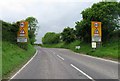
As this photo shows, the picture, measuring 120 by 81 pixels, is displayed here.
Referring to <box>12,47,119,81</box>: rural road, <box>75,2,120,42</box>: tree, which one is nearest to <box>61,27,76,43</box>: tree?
<box>75,2,120,42</box>: tree

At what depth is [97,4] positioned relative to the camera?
2092 inches

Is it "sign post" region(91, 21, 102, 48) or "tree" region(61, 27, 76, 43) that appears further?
"tree" region(61, 27, 76, 43)

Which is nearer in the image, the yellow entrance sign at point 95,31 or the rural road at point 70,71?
the rural road at point 70,71

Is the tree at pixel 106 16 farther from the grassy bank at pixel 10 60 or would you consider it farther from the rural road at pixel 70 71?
the rural road at pixel 70 71

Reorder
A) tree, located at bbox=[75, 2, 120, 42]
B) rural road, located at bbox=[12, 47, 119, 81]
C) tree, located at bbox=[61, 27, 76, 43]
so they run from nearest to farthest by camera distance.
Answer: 1. rural road, located at bbox=[12, 47, 119, 81]
2. tree, located at bbox=[75, 2, 120, 42]
3. tree, located at bbox=[61, 27, 76, 43]

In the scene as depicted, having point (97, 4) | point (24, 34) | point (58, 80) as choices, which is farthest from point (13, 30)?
point (58, 80)

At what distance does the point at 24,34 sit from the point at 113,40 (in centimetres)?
1708

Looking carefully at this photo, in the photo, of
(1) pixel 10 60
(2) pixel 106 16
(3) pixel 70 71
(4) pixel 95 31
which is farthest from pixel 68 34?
(3) pixel 70 71

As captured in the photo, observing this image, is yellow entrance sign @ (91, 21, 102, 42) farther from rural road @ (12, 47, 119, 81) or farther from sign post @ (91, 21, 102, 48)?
rural road @ (12, 47, 119, 81)

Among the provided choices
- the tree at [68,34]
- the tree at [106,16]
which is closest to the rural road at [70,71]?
the tree at [106,16]

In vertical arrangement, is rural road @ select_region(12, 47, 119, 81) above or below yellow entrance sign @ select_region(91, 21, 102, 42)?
below

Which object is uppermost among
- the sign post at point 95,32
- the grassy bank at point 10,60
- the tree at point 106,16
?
the tree at point 106,16

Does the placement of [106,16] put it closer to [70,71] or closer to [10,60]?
[10,60]

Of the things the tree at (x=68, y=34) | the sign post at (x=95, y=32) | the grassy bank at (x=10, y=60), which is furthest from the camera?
the tree at (x=68, y=34)
